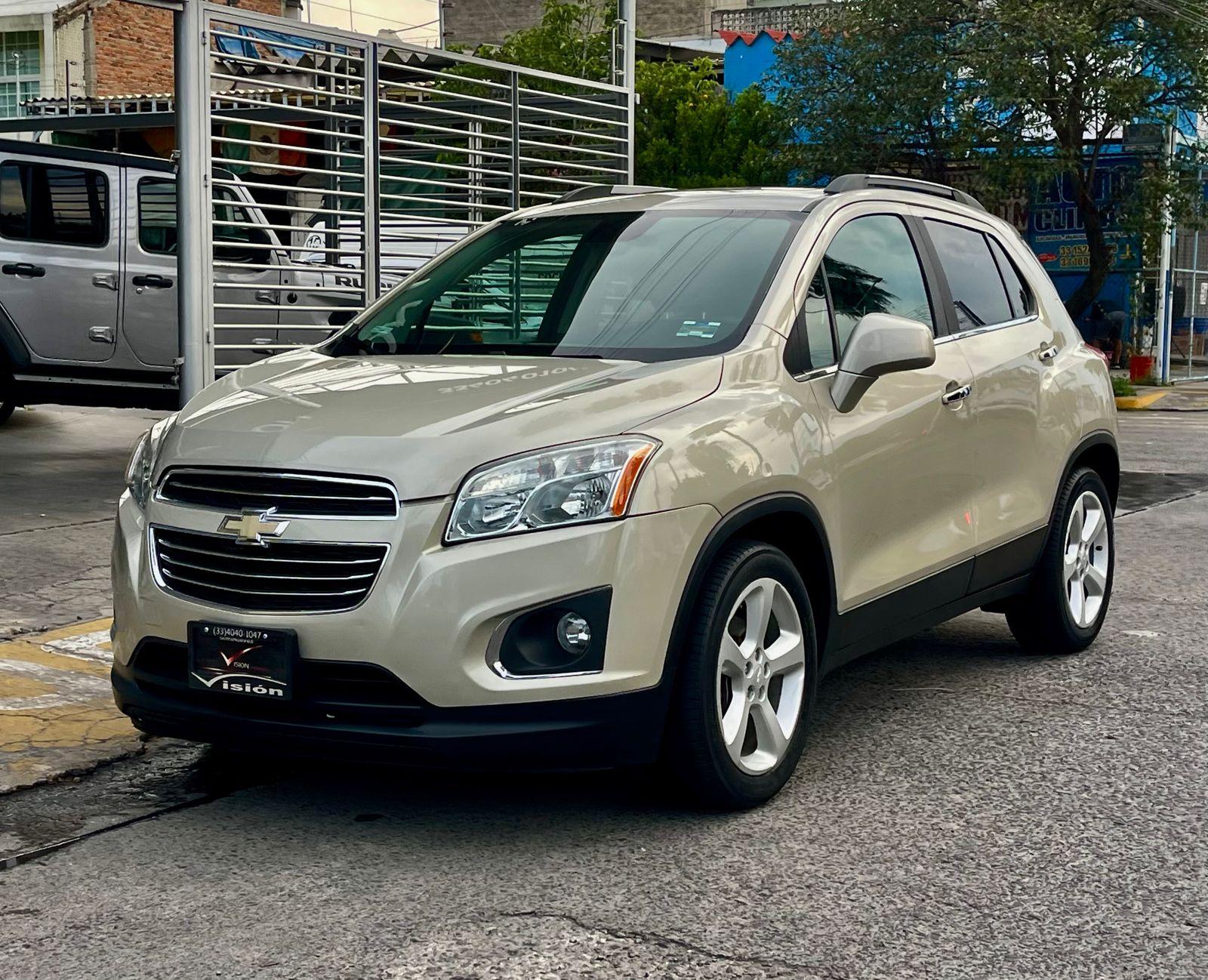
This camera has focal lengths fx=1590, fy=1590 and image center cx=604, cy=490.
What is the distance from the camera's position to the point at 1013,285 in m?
6.43

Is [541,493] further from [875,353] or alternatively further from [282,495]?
[875,353]

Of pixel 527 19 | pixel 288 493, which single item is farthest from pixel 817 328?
pixel 527 19

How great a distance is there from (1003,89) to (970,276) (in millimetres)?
18240

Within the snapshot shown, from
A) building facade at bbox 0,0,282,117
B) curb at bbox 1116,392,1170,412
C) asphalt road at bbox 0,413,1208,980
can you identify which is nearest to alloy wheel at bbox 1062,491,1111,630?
asphalt road at bbox 0,413,1208,980

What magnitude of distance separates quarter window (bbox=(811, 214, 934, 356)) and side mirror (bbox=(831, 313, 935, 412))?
0.19 metres

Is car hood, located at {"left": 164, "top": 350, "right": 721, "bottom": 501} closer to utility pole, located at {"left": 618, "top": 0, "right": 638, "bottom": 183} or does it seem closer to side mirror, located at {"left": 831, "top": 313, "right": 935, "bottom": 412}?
side mirror, located at {"left": 831, "top": 313, "right": 935, "bottom": 412}

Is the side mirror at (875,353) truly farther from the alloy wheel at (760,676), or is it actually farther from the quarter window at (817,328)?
the alloy wheel at (760,676)

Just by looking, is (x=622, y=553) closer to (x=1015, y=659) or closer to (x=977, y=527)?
(x=977, y=527)

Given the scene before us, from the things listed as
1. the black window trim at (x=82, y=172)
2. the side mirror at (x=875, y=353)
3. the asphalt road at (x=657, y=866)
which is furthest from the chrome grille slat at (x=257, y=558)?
the black window trim at (x=82, y=172)

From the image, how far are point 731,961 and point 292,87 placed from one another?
7.99m

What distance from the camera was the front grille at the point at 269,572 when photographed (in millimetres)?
3971

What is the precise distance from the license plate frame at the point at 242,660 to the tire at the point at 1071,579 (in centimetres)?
339

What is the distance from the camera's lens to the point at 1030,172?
23.7m

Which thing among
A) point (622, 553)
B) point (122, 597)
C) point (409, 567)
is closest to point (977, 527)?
point (622, 553)
